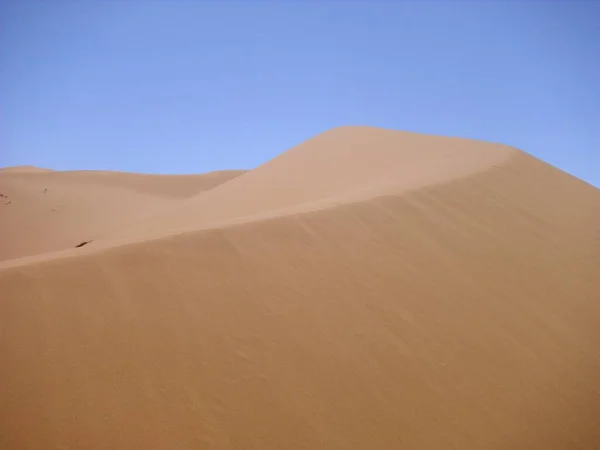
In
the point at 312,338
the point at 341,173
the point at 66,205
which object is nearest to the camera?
the point at 312,338

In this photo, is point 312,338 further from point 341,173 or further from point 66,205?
point 66,205

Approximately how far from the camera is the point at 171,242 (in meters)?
3.62

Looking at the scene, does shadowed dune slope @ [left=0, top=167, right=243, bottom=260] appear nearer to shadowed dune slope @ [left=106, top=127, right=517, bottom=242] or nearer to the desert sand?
shadowed dune slope @ [left=106, top=127, right=517, bottom=242]

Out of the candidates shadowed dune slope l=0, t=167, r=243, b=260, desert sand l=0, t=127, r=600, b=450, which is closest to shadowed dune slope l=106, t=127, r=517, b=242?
desert sand l=0, t=127, r=600, b=450

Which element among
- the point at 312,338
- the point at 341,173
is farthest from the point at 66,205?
the point at 312,338

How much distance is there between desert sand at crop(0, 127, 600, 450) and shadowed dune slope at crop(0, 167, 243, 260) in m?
7.94

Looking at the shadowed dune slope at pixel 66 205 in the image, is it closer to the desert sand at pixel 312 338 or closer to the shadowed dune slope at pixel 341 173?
the shadowed dune slope at pixel 341 173

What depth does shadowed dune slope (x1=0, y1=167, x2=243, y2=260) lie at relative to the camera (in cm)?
1108

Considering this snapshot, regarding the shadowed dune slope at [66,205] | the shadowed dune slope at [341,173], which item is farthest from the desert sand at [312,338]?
the shadowed dune slope at [66,205]

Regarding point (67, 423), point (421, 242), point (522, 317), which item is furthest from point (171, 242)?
point (522, 317)

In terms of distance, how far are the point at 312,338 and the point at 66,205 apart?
14.7 metres

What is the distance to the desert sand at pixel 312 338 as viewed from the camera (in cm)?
240

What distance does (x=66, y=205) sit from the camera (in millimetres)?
14977

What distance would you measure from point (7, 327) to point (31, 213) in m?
12.6
